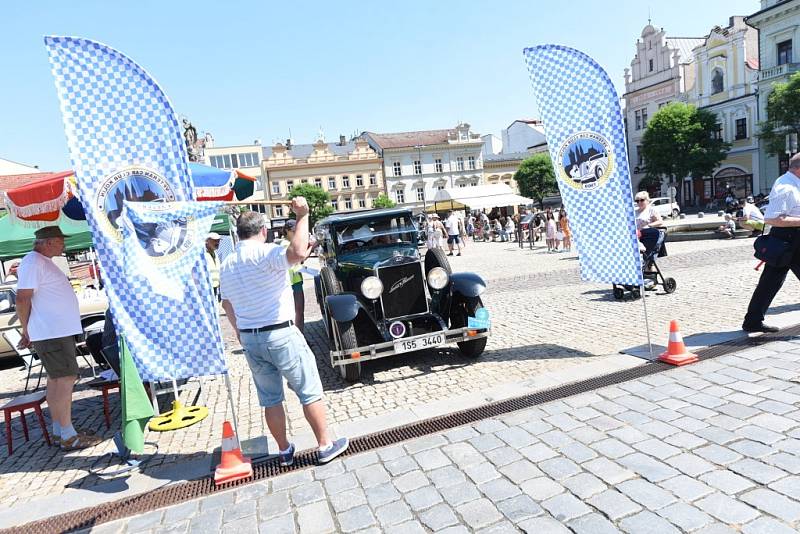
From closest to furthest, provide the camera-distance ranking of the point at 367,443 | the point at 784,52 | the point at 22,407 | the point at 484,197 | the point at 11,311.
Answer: the point at 367,443
the point at 22,407
the point at 11,311
the point at 484,197
the point at 784,52

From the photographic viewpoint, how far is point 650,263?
8109 mm

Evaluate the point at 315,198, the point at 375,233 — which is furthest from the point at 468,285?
the point at 315,198

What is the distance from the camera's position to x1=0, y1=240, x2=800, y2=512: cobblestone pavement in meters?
4.06

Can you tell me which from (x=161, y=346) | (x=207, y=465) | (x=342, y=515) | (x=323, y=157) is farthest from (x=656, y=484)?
(x=323, y=157)

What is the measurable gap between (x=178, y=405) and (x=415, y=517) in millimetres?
3079

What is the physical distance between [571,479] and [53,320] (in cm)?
431

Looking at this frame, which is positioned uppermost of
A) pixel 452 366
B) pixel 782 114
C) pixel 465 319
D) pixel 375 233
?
pixel 782 114

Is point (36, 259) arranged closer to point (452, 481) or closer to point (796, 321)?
point (452, 481)

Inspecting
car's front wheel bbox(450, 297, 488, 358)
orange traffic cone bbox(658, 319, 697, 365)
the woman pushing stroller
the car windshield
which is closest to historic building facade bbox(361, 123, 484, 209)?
the woman pushing stroller

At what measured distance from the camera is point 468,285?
218 inches

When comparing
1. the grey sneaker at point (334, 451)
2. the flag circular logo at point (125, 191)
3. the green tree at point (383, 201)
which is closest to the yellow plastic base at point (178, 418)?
the grey sneaker at point (334, 451)

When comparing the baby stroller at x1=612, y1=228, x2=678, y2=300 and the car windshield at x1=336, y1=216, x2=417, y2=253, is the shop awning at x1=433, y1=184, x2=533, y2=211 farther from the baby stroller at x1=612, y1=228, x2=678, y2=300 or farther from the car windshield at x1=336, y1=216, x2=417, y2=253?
the car windshield at x1=336, y1=216, x2=417, y2=253

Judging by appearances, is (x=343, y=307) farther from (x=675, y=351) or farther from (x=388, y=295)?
(x=675, y=351)

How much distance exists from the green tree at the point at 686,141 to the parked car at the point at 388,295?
3886 cm
